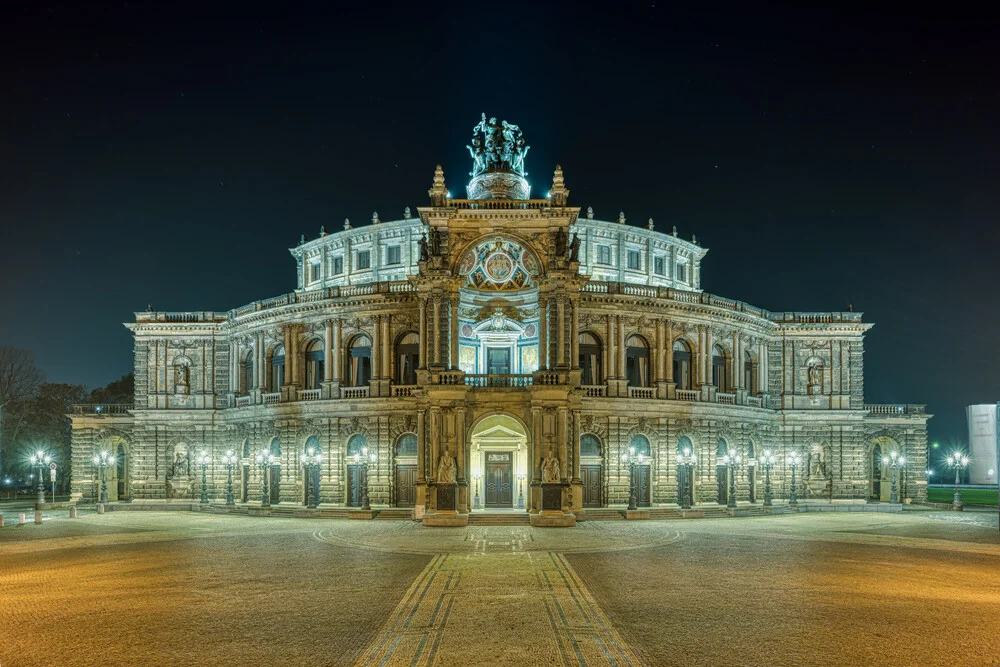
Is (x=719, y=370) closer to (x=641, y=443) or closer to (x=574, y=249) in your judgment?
(x=641, y=443)

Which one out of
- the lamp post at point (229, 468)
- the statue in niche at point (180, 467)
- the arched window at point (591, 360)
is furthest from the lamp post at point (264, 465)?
the arched window at point (591, 360)

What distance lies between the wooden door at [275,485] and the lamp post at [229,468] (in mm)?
2710

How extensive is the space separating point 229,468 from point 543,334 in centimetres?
2702

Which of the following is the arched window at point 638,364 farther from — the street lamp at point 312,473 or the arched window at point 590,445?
the street lamp at point 312,473

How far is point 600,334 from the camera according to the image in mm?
56969

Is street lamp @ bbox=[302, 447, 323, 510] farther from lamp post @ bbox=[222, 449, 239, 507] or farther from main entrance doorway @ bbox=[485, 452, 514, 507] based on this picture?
main entrance doorway @ bbox=[485, 452, 514, 507]

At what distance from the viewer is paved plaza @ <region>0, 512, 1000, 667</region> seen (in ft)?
56.4

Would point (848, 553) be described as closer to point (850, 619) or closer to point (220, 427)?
point (850, 619)

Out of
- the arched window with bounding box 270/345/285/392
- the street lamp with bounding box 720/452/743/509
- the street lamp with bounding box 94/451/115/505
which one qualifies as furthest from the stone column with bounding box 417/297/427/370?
the street lamp with bounding box 94/451/115/505

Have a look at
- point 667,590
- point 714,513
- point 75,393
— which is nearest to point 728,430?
point 714,513

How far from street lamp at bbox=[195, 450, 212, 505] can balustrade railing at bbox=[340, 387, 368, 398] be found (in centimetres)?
1346

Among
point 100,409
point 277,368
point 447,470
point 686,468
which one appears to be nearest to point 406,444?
point 447,470

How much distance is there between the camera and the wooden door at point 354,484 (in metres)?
57.6

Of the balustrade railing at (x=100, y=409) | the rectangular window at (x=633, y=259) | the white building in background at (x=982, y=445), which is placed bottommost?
the white building in background at (x=982, y=445)
